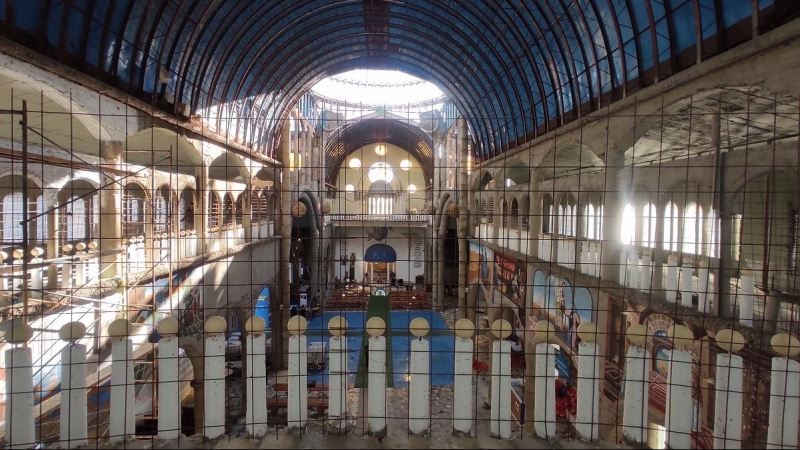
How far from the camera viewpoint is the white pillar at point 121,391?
4387 millimetres

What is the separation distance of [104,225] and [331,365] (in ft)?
30.3

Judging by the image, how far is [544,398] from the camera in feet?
15.0

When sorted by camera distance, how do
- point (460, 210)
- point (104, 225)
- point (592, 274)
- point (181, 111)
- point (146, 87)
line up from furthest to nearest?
point (460, 210) → point (181, 111) → point (146, 87) → point (592, 274) → point (104, 225)

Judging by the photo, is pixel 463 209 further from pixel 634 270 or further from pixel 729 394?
pixel 729 394

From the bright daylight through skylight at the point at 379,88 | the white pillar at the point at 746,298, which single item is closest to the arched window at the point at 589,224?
Result: the white pillar at the point at 746,298

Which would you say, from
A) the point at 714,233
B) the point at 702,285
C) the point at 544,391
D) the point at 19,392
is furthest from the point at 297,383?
the point at 714,233

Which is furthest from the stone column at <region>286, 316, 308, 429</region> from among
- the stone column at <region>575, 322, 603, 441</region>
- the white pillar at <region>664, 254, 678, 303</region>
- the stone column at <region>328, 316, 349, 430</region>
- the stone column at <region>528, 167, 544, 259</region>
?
the stone column at <region>528, 167, 544, 259</region>

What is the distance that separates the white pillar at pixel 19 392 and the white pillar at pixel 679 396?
660 cm

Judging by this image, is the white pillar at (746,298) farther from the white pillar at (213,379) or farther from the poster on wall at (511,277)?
the poster on wall at (511,277)

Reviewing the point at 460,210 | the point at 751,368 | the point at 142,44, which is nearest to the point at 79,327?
the point at 751,368

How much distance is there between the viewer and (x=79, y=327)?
462cm

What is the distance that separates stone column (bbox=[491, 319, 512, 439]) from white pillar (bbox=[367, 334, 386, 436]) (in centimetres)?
123

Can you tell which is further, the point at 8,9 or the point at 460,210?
the point at 460,210

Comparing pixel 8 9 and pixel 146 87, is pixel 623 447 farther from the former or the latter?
pixel 146 87
